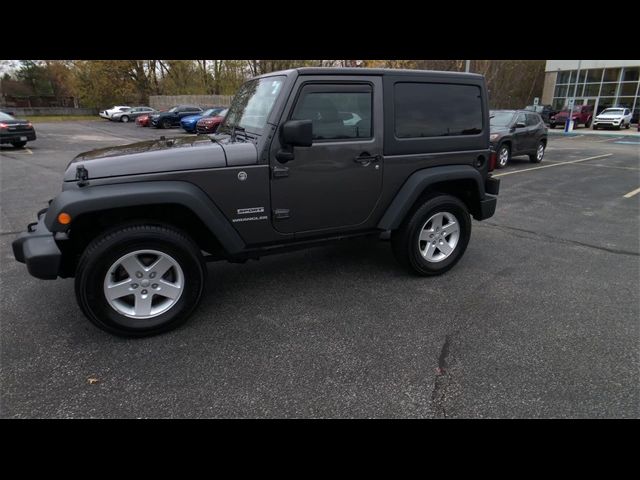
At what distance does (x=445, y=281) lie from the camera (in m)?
4.25

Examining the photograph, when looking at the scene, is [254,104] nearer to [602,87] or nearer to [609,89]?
[609,89]

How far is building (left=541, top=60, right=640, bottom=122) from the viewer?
3316 cm

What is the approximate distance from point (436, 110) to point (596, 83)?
40.8 meters

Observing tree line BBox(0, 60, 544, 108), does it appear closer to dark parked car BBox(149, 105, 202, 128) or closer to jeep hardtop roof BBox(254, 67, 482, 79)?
dark parked car BBox(149, 105, 202, 128)

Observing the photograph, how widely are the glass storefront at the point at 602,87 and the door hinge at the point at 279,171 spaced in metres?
35.7

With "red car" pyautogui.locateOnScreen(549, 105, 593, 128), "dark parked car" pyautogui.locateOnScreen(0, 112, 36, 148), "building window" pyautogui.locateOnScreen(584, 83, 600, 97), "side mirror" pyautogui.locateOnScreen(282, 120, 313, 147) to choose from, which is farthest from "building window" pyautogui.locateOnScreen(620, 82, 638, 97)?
"dark parked car" pyautogui.locateOnScreen(0, 112, 36, 148)

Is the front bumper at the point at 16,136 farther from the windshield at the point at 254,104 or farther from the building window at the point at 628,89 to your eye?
the building window at the point at 628,89

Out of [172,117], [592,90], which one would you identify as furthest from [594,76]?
[172,117]

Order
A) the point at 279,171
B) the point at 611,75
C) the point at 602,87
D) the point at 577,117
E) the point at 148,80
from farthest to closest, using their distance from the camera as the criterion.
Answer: the point at 148,80 → the point at 602,87 → the point at 611,75 → the point at 577,117 → the point at 279,171

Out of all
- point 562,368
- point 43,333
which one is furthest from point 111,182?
point 562,368

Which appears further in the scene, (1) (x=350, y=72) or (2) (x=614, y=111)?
(2) (x=614, y=111)

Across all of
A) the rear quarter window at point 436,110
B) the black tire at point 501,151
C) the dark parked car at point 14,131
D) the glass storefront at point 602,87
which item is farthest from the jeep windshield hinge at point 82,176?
the glass storefront at point 602,87

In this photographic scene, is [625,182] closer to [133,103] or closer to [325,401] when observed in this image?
[325,401]

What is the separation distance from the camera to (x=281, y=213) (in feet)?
11.4
